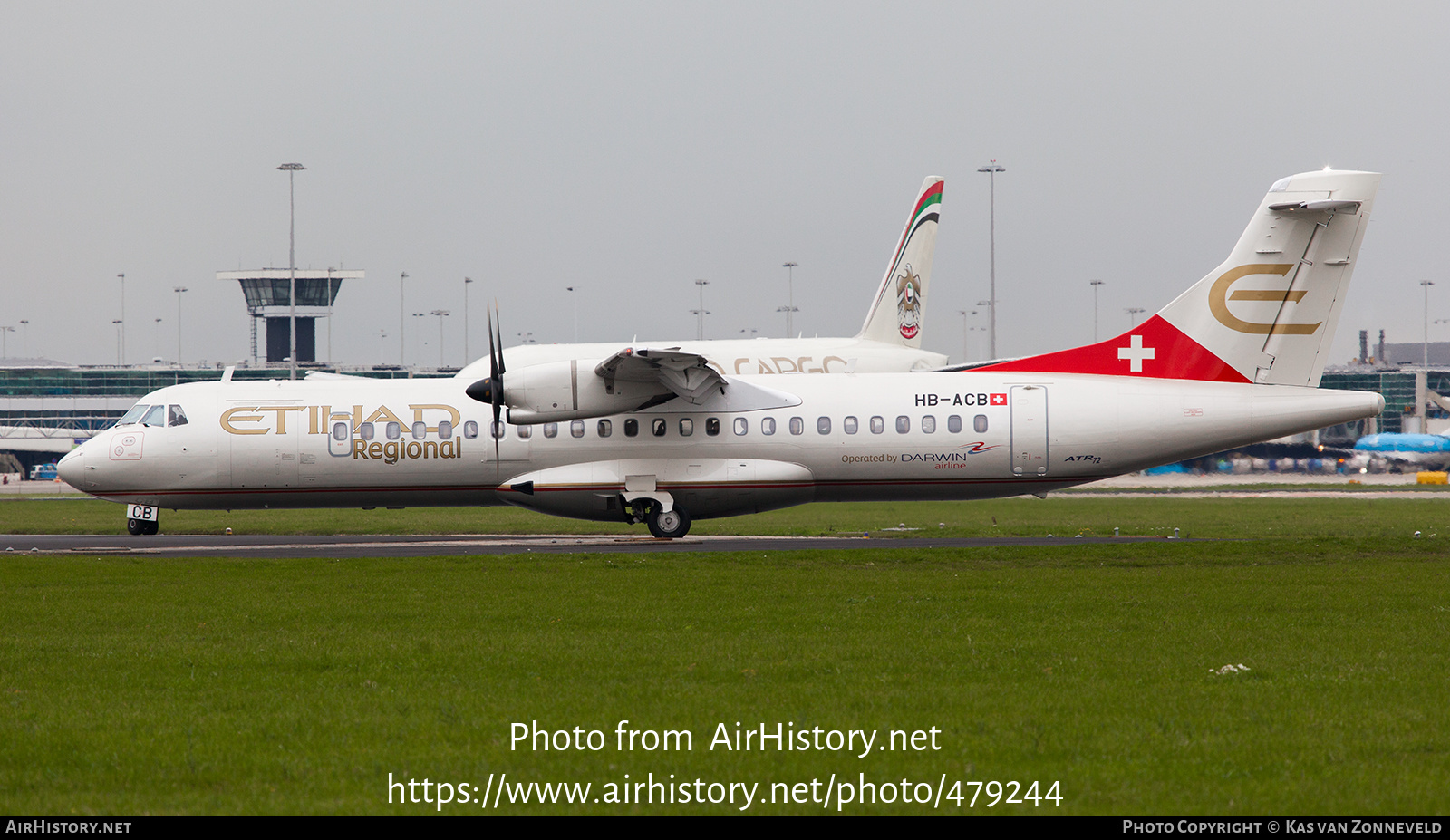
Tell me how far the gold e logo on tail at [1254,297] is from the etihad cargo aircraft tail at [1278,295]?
2 centimetres

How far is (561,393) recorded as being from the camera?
86.3 ft

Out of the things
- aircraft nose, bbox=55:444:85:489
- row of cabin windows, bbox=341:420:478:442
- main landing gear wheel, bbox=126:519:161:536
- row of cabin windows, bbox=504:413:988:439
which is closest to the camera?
row of cabin windows, bbox=504:413:988:439

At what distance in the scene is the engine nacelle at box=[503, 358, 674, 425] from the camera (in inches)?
1030

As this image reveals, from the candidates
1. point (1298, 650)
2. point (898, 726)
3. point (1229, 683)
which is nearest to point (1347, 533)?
point (1298, 650)

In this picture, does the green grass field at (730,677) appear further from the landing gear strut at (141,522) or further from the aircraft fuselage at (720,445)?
the landing gear strut at (141,522)

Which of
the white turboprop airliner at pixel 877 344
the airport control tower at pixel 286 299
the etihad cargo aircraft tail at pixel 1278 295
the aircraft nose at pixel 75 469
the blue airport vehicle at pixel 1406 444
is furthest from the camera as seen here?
the airport control tower at pixel 286 299

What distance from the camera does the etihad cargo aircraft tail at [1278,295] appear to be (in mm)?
26484

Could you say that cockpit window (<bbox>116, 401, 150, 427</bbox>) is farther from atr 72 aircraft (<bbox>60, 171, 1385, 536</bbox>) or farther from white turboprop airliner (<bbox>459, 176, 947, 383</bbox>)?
white turboprop airliner (<bbox>459, 176, 947, 383</bbox>)

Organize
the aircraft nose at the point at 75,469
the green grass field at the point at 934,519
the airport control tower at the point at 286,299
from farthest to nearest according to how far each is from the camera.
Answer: the airport control tower at the point at 286,299 → the green grass field at the point at 934,519 → the aircraft nose at the point at 75,469

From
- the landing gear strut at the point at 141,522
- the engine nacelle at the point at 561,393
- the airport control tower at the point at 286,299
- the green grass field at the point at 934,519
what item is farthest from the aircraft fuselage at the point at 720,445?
the airport control tower at the point at 286,299

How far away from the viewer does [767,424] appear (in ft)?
91.6

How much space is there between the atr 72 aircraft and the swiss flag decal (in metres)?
0.04

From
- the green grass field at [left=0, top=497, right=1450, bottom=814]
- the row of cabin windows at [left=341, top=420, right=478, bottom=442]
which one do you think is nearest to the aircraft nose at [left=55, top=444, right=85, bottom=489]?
the row of cabin windows at [left=341, top=420, right=478, bottom=442]

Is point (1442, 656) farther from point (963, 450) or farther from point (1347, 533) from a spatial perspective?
point (1347, 533)
